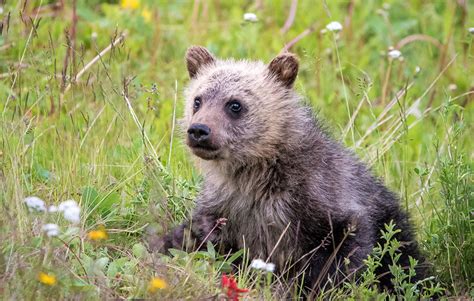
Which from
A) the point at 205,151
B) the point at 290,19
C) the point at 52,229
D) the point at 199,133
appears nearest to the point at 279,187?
the point at 205,151

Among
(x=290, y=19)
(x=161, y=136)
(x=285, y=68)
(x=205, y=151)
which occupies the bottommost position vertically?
(x=161, y=136)

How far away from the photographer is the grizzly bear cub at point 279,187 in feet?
19.5

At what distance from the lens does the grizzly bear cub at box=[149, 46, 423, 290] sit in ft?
19.5

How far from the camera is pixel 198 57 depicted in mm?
6934

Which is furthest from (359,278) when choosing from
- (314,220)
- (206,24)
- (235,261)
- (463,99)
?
(206,24)

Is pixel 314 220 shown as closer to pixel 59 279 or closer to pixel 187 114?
pixel 187 114

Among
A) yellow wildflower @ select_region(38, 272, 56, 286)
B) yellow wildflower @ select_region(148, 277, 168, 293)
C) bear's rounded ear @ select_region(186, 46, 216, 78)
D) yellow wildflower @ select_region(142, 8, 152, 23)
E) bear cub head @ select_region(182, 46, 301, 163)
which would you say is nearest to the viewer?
yellow wildflower @ select_region(38, 272, 56, 286)

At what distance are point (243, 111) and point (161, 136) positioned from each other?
5.20 ft

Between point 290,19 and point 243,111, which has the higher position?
point 243,111

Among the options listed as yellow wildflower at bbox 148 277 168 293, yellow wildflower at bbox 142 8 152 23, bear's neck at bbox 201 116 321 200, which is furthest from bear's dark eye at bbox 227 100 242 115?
yellow wildflower at bbox 142 8 152 23

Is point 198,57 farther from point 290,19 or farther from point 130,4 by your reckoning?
point 130,4

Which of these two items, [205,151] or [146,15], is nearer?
[205,151]

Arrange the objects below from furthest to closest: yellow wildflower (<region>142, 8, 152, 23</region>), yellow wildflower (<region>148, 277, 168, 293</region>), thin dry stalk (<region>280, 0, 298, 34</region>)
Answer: yellow wildflower (<region>142, 8, 152, 23</region>) < thin dry stalk (<region>280, 0, 298, 34</region>) < yellow wildflower (<region>148, 277, 168, 293</region>)

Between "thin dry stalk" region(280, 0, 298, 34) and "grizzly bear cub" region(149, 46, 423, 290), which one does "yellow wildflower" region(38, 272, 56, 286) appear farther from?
"thin dry stalk" region(280, 0, 298, 34)
